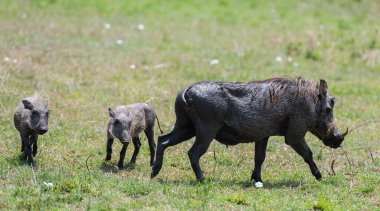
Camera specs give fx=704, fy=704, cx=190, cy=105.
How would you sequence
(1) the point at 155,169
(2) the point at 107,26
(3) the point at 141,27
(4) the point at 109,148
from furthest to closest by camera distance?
(3) the point at 141,27, (2) the point at 107,26, (4) the point at 109,148, (1) the point at 155,169

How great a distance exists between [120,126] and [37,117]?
1.08 m

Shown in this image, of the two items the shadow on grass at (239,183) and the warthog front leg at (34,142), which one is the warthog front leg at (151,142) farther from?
the warthog front leg at (34,142)

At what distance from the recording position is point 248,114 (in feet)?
29.4

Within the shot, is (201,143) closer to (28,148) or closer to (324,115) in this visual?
(324,115)

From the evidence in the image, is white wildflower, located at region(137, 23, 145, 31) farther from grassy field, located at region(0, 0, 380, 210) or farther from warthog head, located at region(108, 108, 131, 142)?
warthog head, located at region(108, 108, 131, 142)

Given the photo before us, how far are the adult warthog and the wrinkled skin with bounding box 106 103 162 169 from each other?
0.57 metres

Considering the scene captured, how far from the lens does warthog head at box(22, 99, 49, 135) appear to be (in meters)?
9.05

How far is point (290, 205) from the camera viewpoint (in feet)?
25.8

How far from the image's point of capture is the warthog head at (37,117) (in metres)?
9.05

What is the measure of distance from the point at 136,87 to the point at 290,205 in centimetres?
667

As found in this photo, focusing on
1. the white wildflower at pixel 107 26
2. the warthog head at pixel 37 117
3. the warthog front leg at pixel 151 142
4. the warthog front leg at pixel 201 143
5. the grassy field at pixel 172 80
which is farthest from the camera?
the white wildflower at pixel 107 26

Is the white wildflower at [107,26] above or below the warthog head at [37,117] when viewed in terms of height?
above

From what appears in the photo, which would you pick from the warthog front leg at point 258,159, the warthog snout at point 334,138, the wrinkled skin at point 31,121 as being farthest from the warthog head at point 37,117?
the warthog snout at point 334,138

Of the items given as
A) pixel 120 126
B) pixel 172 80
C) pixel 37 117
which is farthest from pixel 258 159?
pixel 172 80
